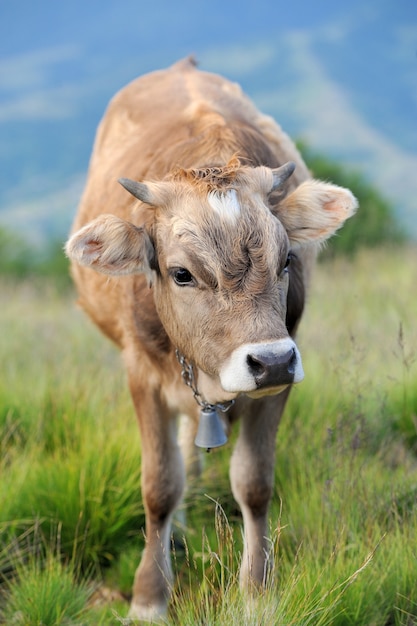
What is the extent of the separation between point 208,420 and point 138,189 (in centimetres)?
110

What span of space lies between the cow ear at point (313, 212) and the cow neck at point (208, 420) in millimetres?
768

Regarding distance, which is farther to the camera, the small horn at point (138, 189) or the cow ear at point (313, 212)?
the cow ear at point (313, 212)

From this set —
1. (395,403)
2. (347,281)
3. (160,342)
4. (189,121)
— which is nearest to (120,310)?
(160,342)

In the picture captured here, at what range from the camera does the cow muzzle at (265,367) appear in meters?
3.05

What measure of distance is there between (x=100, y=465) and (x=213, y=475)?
735 millimetres

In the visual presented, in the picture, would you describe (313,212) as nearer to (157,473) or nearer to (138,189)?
(138,189)

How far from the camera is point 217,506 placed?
3.58 meters

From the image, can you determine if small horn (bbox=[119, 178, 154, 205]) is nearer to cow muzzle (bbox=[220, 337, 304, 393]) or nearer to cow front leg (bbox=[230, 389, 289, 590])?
cow muzzle (bbox=[220, 337, 304, 393])

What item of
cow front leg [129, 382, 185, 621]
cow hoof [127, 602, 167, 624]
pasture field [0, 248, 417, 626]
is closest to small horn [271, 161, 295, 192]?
pasture field [0, 248, 417, 626]

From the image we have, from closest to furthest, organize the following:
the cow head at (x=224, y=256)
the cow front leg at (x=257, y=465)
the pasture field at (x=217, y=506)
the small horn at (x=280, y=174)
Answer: the cow head at (x=224, y=256) < the pasture field at (x=217, y=506) < the small horn at (x=280, y=174) < the cow front leg at (x=257, y=465)

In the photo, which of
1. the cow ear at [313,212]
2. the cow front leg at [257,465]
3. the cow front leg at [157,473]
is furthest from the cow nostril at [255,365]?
the cow front leg at [157,473]

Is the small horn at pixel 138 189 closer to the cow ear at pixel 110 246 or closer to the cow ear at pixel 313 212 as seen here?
the cow ear at pixel 110 246

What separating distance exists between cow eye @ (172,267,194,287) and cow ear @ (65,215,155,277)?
0.69 ft

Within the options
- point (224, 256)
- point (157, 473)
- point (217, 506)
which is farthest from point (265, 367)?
point (157, 473)
